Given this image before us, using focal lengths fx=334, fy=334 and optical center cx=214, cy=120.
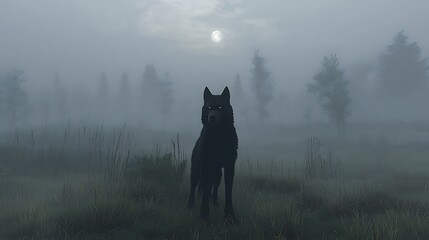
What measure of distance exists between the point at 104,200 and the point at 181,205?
144 cm

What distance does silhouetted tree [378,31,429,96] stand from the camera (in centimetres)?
4421

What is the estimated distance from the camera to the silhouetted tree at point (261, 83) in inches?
1729

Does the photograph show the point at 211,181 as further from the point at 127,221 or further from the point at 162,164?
the point at 162,164

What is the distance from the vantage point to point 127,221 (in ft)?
18.0

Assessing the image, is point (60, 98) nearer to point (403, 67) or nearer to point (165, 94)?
point (165, 94)

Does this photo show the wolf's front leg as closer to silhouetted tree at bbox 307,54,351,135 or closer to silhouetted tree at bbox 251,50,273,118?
silhouetted tree at bbox 307,54,351,135

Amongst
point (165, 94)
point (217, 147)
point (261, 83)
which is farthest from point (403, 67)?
point (217, 147)

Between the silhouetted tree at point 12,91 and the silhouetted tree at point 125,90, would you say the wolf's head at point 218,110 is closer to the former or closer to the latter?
the silhouetted tree at point 12,91

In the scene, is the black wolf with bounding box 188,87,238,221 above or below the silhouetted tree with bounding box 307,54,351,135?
below

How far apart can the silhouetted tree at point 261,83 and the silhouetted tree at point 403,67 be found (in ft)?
52.8

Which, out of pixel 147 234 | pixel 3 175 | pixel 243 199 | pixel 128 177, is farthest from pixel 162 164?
pixel 3 175

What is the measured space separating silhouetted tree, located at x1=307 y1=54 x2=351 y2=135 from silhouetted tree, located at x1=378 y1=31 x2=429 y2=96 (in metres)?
18.4

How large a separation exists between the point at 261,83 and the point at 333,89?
15.4 meters

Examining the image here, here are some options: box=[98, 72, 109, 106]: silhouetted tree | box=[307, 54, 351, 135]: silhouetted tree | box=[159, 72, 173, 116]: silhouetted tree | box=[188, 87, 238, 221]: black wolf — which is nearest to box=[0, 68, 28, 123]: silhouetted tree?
box=[159, 72, 173, 116]: silhouetted tree
